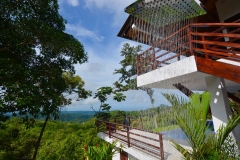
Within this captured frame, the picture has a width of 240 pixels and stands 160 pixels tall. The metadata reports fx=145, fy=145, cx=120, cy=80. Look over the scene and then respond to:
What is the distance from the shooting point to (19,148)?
26.8ft

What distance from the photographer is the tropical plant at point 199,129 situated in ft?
7.75

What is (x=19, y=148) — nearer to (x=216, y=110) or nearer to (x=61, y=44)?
(x=61, y=44)

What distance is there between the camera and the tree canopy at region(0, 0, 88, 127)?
3.49 metres

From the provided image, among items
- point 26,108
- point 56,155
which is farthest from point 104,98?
point 26,108

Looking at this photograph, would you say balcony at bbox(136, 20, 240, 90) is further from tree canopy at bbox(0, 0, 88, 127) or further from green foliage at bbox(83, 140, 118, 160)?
tree canopy at bbox(0, 0, 88, 127)

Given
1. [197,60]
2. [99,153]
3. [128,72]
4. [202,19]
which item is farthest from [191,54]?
[128,72]

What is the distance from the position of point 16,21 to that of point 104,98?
28.1ft

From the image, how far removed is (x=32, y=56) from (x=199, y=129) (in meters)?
5.51

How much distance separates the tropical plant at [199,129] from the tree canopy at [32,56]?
340cm

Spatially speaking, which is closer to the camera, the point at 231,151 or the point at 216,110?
the point at 231,151

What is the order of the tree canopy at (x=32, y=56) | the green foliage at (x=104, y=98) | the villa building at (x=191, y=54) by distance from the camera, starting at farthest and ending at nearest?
the green foliage at (x=104, y=98), the tree canopy at (x=32, y=56), the villa building at (x=191, y=54)

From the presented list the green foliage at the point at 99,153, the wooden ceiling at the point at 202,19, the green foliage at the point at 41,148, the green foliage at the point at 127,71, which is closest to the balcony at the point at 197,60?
the wooden ceiling at the point at 202,19

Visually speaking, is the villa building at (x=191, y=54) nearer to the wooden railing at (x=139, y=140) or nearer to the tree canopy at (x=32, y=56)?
the wooden railing at (x=139, y=140)

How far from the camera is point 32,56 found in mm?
5180
